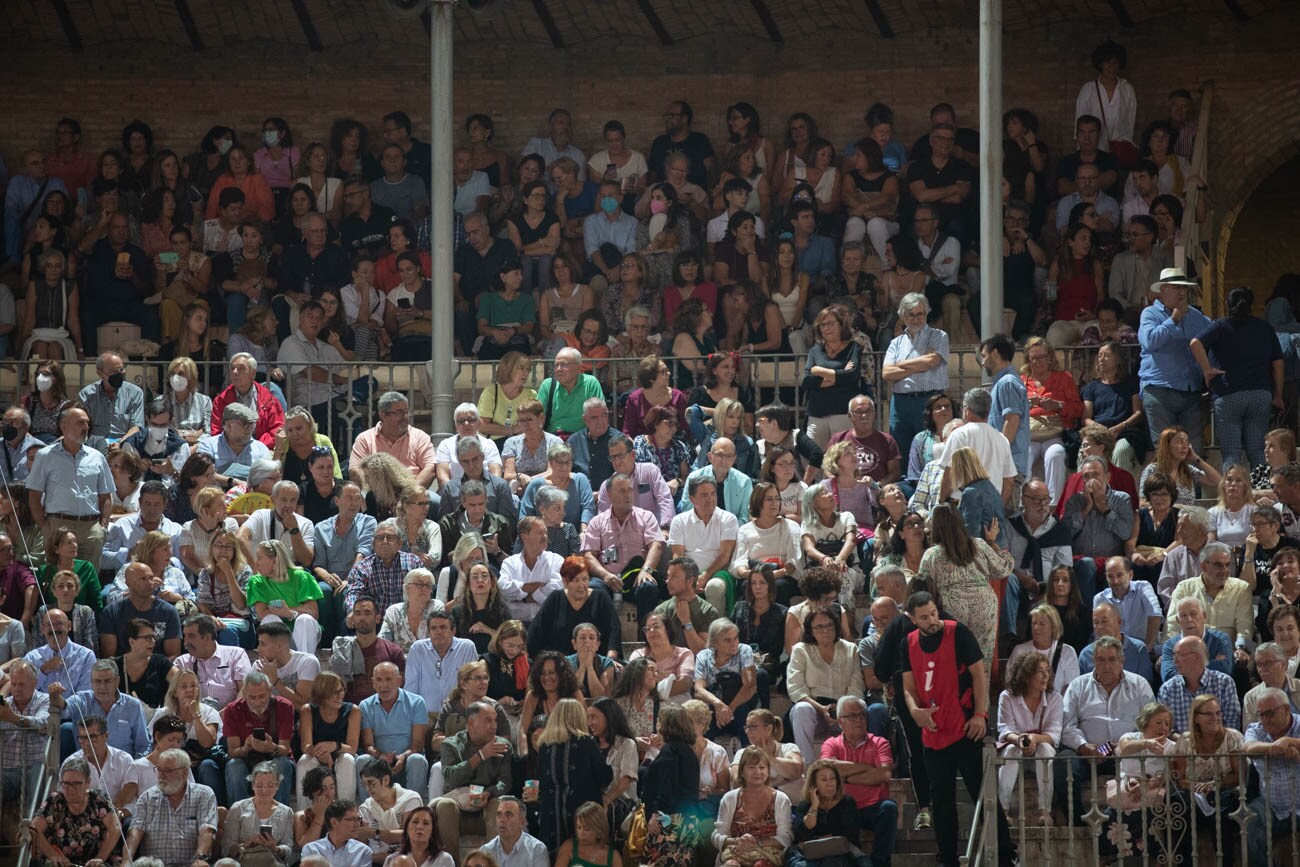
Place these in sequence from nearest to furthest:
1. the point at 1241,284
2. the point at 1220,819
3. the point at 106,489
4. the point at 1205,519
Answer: the point at 1220,819
the point at 1205,519
the point at 106,489
the point at 1241,284

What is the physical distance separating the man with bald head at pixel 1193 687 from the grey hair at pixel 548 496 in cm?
375

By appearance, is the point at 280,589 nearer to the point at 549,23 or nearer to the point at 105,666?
the point at 105,666

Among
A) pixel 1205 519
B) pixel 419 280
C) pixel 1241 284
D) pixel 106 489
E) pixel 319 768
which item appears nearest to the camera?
pixel 319 768

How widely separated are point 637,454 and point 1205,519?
11.7 ft

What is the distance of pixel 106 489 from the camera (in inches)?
603

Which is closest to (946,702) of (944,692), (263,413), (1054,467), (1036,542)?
(944,692)

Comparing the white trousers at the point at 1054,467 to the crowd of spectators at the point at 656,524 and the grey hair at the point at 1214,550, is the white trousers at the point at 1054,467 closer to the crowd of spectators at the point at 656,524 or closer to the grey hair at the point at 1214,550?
the crowd of spectators at the point at 656,524

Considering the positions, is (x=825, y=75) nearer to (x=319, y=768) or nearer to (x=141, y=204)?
(x=141, y=204)

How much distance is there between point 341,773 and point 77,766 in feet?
4.49

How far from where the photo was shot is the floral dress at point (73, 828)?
1266 centimetres

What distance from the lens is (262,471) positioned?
1530 cm

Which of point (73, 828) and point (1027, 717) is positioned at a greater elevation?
point (1027, 717)

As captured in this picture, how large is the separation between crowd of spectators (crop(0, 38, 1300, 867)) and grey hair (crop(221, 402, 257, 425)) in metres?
0.02

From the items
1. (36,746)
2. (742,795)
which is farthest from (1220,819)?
(36,746)
